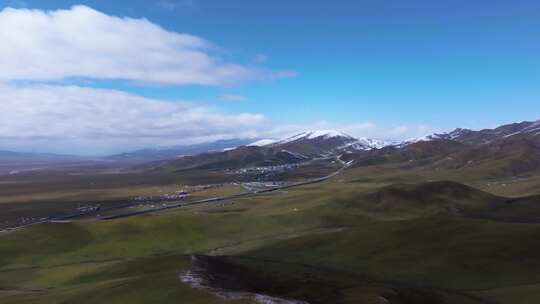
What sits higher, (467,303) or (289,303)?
(289,303)

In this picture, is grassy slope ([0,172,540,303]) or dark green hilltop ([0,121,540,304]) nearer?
dark green hilltop ([0,121,540,304])

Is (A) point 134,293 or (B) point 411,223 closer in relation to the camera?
(A) point 134,293

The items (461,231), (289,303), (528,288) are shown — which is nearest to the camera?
(289,303)

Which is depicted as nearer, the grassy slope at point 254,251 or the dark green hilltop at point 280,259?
the dark green hilltop at point 280,259

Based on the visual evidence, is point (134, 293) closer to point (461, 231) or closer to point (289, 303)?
point (289, 303)

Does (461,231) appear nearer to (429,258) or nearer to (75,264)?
(429,258)

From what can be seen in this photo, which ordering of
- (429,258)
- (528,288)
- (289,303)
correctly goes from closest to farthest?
(289,303) → (528,288) → (429,258)

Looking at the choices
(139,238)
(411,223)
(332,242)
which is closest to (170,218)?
(139,238)

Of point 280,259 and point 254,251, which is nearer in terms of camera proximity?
point 280,259

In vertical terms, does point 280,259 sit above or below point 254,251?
below
